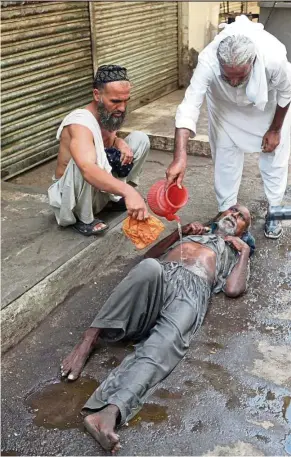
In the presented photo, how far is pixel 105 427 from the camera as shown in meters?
2.35

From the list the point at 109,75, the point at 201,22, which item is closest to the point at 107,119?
the point at 109,75

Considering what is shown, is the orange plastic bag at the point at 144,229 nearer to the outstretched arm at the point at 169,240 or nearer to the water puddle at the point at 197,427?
the outstretched arm at the point at 169,240

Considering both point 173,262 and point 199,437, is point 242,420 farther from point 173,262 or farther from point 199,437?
point 173,262

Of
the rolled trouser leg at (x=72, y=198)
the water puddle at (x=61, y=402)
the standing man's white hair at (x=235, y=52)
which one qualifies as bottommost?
the water puddle at (x=61, y=402)

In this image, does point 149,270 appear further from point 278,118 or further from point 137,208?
point 278,118

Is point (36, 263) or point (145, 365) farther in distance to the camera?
point (36, 263)

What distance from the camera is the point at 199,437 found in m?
2.45

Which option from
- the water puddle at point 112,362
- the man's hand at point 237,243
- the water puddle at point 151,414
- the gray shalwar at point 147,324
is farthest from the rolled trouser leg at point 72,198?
the water puddle at point 151,414

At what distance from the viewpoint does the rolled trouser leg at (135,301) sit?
2.81m

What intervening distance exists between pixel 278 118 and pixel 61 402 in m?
2.59

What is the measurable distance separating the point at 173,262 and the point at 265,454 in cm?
131

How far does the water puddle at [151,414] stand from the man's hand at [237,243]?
1.35m

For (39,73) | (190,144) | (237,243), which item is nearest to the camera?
(237,243)

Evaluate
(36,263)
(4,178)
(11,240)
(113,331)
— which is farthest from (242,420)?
(4,178)
